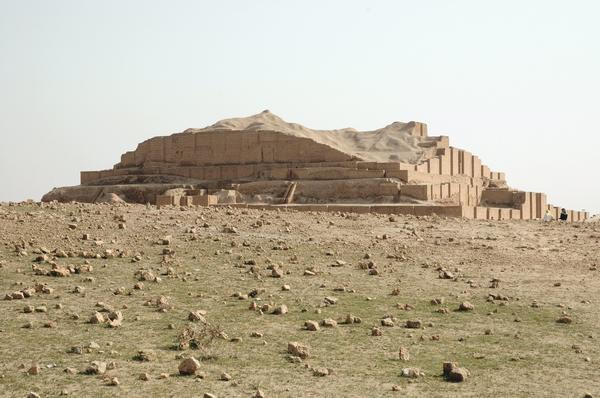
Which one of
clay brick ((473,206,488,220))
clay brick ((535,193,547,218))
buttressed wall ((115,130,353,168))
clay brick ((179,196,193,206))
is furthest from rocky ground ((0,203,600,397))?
buttressed wall ((115,130,353,168))

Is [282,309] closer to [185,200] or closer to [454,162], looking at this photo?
[185,200]

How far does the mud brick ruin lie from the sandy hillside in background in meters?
0.05

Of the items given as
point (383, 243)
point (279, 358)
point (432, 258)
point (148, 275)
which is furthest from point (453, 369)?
point (383, 243)

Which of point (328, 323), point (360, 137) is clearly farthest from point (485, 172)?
point (328, 323)

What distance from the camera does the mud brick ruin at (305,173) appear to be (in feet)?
102

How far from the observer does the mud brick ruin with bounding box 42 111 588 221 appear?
31125mm

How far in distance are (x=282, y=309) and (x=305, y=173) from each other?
25.7 m

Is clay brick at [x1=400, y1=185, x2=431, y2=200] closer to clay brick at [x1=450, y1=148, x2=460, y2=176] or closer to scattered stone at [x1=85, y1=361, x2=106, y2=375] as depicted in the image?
clay brick at [x1=450, y1=148, x2=460, y2=176]

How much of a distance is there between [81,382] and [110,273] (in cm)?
470

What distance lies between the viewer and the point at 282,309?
8.67 m

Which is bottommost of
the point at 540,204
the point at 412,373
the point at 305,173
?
the point at 412,373

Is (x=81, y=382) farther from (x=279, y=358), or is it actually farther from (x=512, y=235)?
(x=512, y=235)

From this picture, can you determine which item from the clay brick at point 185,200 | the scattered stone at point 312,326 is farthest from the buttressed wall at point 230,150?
the scattered stone at point 312,326

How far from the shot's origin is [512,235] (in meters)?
16.9
